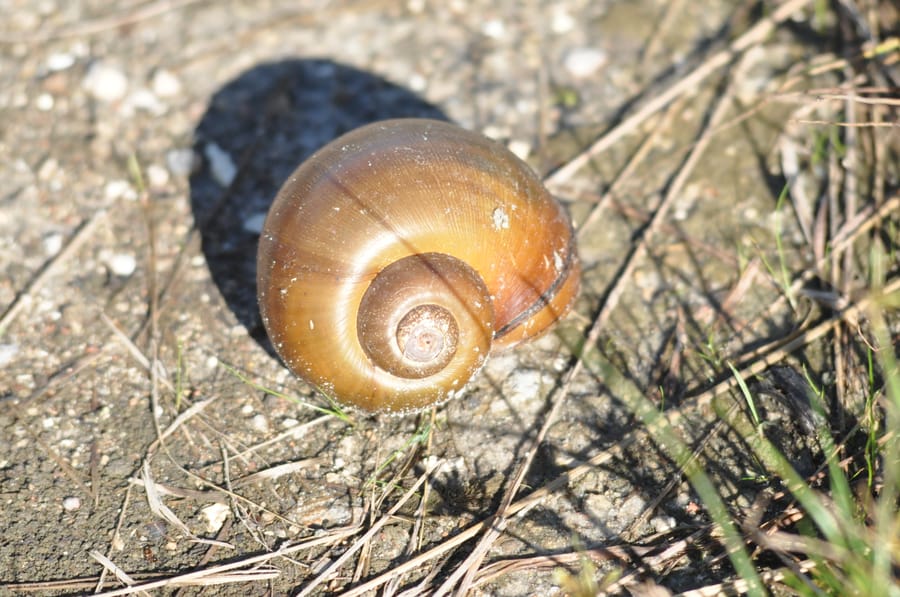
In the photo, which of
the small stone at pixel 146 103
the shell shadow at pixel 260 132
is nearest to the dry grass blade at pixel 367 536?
the shell shadow at pixel 260 132

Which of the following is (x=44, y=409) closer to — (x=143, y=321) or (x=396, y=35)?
(x=143, y=321)

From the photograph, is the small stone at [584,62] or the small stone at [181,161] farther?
the small stone at [584,62]

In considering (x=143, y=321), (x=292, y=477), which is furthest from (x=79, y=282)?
(x=292, y=477)

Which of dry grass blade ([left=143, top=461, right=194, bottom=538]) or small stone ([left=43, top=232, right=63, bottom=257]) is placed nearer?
dry grass blade ([left=143, top=461, right=194, bottom=538])

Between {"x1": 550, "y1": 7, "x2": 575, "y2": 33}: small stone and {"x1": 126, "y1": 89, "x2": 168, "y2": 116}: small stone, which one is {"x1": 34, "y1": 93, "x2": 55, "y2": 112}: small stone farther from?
{"x1": 550, "y1": 7, "x2": 575, "y2": 33}: small stone

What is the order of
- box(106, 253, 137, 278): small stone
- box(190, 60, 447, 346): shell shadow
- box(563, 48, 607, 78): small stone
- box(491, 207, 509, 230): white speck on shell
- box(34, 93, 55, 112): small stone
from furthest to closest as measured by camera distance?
box(563, 48, 607, 78): small stone → box(34, 93, 55, 112): small stone → box(190, 60, 447, 346): shell shadow → box(106, 253, 137, 278): small stone → box(491, 207, 509, 230): white speck on shell

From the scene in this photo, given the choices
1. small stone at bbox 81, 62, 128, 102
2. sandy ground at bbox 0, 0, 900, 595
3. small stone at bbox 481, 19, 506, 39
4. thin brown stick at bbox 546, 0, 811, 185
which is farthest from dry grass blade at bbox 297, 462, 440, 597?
small stone at bbox 81, 62, 128, 102

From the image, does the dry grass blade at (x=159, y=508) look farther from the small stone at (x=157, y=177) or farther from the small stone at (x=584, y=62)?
the small stone at (x=584, y=62)

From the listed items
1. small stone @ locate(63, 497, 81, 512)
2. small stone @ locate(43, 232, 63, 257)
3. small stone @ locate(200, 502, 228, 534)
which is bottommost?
small stone @ locate(200, 502, 228, 534)
